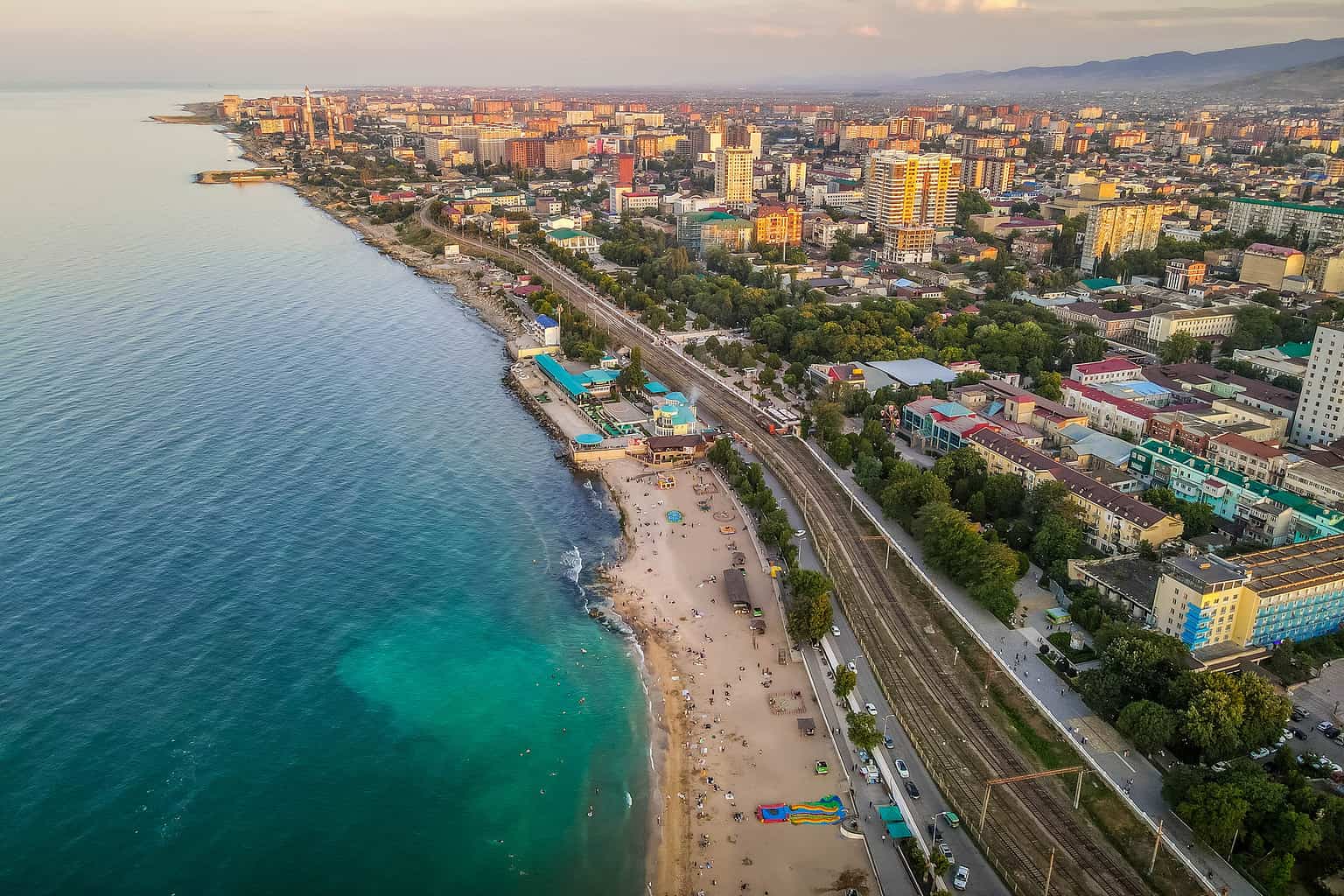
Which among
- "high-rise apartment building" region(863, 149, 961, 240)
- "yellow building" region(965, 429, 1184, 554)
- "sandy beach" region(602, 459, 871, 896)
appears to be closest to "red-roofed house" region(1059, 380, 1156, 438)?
"yellow building" region(965, 429, 1184, 554)

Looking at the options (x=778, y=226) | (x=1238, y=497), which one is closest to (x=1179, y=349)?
(x=1238, y=497)

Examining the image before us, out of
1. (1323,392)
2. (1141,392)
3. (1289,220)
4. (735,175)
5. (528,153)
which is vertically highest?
(528,153)

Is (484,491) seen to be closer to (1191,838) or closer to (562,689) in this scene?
(562,689)

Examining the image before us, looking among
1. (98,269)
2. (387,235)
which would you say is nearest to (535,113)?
(387,235)

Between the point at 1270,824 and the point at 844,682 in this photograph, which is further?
the point at 844,682

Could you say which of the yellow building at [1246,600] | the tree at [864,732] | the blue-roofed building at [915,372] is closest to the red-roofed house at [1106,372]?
the blue-roofed building at [915,372]

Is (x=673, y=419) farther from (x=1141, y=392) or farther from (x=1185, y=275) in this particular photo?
(x=1185, y=275)

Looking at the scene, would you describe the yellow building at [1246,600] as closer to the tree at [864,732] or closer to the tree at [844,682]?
the tree at [844,682]
